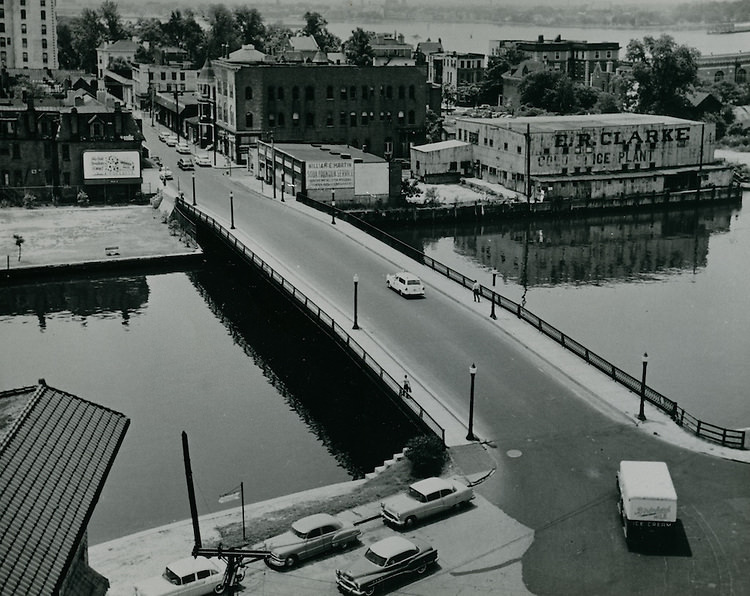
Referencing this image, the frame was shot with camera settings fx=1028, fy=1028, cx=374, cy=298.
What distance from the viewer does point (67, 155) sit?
96.6 m

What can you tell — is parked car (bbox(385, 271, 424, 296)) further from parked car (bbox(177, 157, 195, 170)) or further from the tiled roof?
parked car (bbox(177, 157, 195, 170))

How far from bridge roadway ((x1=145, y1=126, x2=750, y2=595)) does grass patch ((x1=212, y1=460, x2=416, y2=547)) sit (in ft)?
9.74

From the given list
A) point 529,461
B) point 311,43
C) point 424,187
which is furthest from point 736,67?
point 529,461

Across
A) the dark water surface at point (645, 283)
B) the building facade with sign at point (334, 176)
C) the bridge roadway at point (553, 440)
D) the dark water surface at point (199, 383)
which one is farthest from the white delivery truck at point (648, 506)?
the building facade with sign at point (334, 176)

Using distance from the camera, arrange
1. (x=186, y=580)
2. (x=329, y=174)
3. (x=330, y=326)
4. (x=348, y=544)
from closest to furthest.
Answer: (x=186, y=580) < (x=348, y=544) < (x=330, y=326) < (x=329, y=174)

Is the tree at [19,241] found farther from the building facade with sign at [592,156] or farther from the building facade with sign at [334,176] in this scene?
the building facade with sign at [592,156]

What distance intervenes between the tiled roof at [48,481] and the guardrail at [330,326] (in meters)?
15.9

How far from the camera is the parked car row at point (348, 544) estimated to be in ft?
94.8

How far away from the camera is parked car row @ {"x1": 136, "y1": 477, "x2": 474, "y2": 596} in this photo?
2889 cm

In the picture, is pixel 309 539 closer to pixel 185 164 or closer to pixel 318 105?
pixel 185 164

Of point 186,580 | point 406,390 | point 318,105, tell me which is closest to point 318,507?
point 186,580

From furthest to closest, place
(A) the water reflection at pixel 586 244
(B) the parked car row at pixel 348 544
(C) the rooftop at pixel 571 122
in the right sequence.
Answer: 1. (C) the rooftop at pixel 571 122
2. (A) the water reflection at pixel 586 244
3. (B) the parked car row at pixel 348 544

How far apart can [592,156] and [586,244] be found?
73.0 ft

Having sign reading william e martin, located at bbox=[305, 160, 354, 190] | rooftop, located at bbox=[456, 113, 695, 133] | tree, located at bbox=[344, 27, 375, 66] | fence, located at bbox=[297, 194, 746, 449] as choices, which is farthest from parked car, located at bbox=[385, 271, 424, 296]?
tree, located at bbox=[344, 27, 375, 66]
